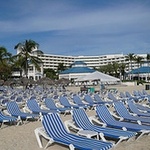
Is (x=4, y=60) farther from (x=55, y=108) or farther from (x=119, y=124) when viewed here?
(x=119, y=124)

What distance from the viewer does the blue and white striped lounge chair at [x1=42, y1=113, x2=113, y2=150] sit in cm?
466

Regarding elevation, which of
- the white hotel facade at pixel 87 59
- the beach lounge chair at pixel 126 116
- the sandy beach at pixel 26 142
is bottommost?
the sandy beach at pixel 26 142

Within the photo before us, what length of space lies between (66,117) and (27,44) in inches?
1205

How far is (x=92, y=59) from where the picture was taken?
142 meters

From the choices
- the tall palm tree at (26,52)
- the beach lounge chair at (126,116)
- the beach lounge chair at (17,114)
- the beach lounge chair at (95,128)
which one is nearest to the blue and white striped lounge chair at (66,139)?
the beach lounge chair at (95,128)

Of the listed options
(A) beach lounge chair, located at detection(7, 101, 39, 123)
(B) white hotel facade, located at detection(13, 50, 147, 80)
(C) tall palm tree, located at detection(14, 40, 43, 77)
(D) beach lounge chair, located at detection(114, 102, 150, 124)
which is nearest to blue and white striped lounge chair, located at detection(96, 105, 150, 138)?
(D) beach lounge chair, located at detection(114, 102, 150, 124)

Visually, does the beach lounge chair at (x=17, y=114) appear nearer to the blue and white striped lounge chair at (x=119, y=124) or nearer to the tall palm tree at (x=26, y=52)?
the blue and white striped lounge chair at (x=119, y=124)

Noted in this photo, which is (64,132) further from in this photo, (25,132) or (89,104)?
(89,104)

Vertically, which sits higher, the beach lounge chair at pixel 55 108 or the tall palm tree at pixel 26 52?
the tall palm tree at pixel 26 52

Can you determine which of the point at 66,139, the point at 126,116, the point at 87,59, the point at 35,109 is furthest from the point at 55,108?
the point at 87,59

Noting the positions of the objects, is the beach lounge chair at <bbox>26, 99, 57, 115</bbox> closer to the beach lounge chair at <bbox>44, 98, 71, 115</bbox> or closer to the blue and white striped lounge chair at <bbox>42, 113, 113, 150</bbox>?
A: the beach lounge chair at <bbox>44, 98, 71, 115</bbox>

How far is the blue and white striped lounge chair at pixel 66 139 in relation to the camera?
4.66 metres

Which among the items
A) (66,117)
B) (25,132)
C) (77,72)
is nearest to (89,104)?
(66,117)

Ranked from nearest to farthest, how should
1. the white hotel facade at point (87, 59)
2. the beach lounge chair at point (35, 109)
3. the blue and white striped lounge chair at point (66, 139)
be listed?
the blue and white striped lounge chair at point (66, 139) < the beach lounge chair at point (35, 109) < the white hotel facade at point (87, 59)
